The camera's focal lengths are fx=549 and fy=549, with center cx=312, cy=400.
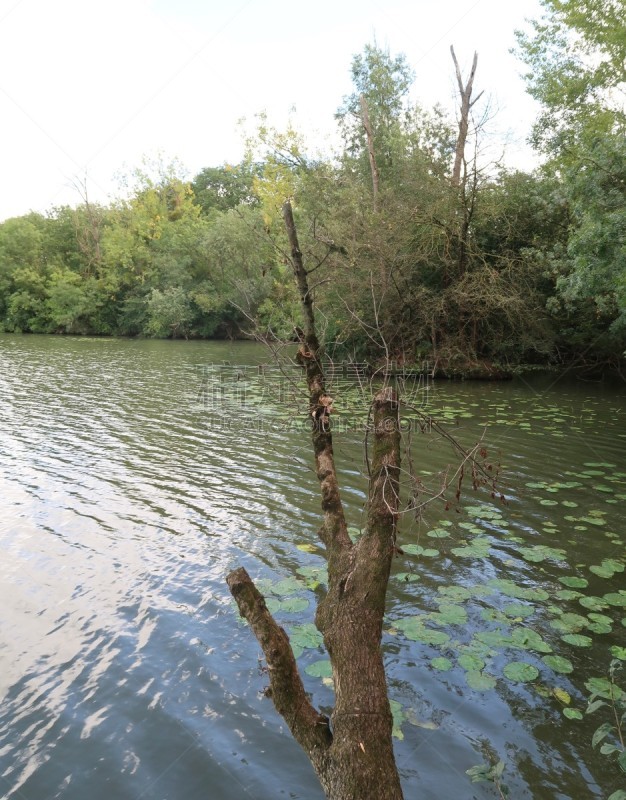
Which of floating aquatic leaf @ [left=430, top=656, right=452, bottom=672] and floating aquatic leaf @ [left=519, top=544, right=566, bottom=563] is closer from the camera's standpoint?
Result: floating aquatic leaf @ [left=430, top=656, right=452, bottom=672]

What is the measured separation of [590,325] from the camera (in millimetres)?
18484

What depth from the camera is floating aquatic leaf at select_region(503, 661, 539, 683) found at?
3683 millimetres

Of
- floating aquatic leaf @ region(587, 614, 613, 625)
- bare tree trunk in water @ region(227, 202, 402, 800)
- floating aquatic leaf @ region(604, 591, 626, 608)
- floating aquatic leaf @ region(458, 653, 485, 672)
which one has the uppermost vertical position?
bare tree trunk in water @ region(227, 202, 402, 800)

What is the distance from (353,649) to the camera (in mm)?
2613

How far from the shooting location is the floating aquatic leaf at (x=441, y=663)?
3.82 metres

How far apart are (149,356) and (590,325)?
20.3m

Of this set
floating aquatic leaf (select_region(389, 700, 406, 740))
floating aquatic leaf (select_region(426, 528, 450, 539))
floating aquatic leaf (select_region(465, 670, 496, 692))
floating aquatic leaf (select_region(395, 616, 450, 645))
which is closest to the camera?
floating aquatic leaf (select_region(389, 700, 406, 740))

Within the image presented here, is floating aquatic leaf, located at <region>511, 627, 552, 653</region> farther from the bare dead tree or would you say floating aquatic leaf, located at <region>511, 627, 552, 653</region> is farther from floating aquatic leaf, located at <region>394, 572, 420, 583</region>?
the bare dead tree

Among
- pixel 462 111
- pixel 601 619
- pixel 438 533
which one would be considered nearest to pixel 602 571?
pixel 601 619

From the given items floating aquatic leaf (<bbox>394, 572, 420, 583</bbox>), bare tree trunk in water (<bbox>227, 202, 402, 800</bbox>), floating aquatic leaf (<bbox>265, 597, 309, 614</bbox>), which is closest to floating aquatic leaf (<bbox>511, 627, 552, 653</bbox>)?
floating aquatic leaf (<bbox>394, 572, 420, 583</bbox>)

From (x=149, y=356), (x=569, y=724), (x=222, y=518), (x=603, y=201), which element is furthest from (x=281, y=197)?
(x=569, y=724)

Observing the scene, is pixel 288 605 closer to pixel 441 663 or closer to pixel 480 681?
pixel 441 663

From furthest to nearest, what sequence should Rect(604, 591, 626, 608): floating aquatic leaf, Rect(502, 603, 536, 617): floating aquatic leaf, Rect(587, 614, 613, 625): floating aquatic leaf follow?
Rect(604, 591, 626, 608): floating aquatic leaf, Rect(502, 603, 536, 617): floating aquatic leaf, Rect(587, 614, 613, 625): floating aquatic leaf

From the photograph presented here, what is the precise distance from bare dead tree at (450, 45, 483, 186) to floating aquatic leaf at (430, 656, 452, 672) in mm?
17376
